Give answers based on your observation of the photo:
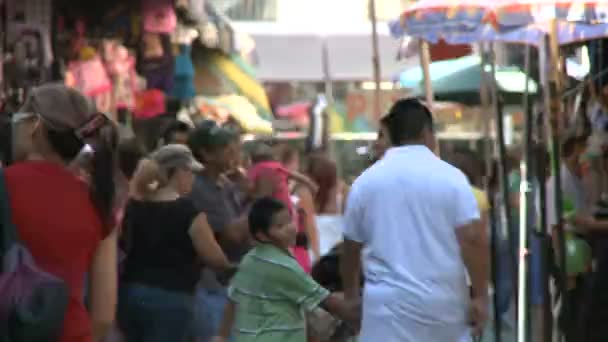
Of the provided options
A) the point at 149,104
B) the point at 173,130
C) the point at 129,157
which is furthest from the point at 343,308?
the point at 149,104

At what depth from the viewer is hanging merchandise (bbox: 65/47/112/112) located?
41.6ft

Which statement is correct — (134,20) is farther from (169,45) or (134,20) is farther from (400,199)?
(400,199)

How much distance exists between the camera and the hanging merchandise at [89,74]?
41.6 feet

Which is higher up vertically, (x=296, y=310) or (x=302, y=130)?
(x=296, y=310)

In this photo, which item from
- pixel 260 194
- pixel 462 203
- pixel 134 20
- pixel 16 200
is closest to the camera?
pixel 16 200

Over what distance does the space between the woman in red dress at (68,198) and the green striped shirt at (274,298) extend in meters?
2.23

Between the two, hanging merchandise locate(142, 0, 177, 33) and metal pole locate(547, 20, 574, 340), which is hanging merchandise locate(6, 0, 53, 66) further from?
metal pole locate(547, 20, 574, 340)

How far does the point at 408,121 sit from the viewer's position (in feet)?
20.2

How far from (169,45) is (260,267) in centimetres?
797

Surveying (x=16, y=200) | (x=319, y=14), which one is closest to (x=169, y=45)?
(x=16, y=200)

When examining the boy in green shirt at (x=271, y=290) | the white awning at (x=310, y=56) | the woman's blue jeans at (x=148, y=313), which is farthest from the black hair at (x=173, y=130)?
the white awning at (x=310, y=56)

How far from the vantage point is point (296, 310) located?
6898mm

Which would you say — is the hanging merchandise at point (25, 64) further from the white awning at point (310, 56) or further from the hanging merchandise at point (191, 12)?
the white awning at point (310, 56)

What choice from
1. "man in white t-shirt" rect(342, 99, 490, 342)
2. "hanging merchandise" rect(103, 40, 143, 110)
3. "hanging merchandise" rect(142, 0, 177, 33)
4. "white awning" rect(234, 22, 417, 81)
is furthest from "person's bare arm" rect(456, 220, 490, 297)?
"white awning" rect(234, 22, 417, 81)
